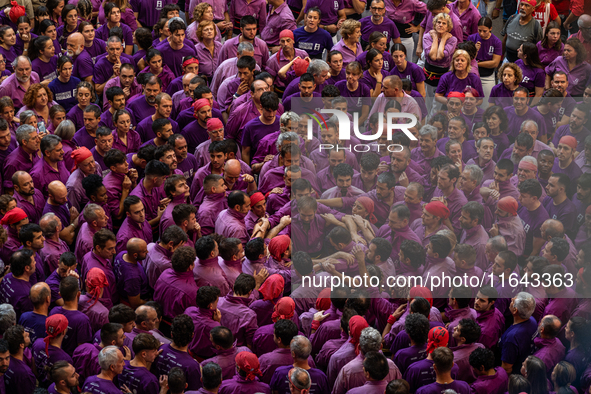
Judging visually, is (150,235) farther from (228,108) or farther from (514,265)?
(514,265)

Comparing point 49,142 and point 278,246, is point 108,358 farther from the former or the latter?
point 49,142

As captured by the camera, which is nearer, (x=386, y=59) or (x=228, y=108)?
(x=228, y=108)

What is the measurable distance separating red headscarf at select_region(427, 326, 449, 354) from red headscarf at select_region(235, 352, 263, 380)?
1541mm

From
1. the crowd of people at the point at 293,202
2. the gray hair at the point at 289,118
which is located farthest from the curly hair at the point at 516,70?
the gray hair at the point at 289,118

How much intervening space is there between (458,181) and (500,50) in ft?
13.3

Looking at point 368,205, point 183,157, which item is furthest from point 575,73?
point 183,157

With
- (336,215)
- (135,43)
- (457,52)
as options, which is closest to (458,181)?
(336,215)

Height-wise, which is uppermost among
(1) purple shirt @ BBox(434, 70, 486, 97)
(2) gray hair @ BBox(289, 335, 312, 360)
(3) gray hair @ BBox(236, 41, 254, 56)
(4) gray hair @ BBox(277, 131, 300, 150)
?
(3) gray hair @ BBox(236, 41, 254, 56)

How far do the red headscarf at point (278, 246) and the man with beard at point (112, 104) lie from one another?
3.65 metres

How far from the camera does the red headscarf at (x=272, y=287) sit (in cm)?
796

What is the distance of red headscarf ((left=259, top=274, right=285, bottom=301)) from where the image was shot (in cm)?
796

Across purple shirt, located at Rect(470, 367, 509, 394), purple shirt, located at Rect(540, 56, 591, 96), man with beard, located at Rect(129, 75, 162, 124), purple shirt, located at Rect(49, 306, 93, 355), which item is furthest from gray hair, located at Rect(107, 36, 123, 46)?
purple shirt, located at Rect(470, 367, 509, 394)

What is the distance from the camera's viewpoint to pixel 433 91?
12953 millimetres

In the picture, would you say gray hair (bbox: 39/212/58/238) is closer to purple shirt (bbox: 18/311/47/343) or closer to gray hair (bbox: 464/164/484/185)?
purple shirt (bbox: 18/311/47/343)
